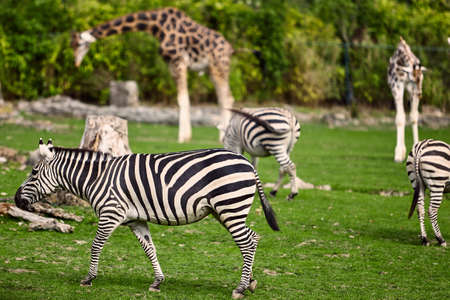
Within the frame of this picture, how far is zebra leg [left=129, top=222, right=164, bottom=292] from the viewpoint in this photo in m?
6.89

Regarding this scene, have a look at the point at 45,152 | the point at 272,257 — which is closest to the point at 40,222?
the point at 45,152

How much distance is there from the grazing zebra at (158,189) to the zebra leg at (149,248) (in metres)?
0.01

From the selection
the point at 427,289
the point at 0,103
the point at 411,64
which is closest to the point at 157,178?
the point at 427,289

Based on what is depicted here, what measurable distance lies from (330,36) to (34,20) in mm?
14394

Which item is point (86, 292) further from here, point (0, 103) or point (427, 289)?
point (0, 103)

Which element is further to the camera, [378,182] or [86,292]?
[378,182]

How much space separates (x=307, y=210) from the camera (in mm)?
11625

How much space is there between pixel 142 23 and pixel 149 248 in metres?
15.6

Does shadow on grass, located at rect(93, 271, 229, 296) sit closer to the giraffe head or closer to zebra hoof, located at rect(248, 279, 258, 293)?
zebra hoof, located at rect(248, 279, 258, 293)

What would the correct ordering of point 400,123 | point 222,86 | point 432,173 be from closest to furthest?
point 432,173 < point 400,123 < point 222,86

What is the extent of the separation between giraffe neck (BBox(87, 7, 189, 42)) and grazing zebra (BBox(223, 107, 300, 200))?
31.3 ft

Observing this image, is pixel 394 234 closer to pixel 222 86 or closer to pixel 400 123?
pixel 400 123

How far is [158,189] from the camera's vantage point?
22.1 ft

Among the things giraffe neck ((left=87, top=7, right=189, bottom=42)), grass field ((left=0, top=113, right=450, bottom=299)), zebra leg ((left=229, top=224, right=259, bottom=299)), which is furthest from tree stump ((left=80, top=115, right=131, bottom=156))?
giraffe neck ((left=87, top=7, right=189, bottom=42))
